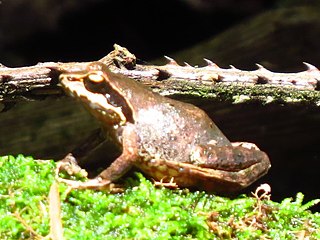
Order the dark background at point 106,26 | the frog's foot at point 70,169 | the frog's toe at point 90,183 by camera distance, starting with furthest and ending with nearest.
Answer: the dark background at point 106,26 → the frog's foot at point 70,169 → the frog's toe at point 90,183

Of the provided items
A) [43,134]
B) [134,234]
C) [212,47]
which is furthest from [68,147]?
[134,234]

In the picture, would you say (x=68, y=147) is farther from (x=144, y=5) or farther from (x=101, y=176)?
(x=101, y=176)

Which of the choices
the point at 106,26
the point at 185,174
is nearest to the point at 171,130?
the point at 185,174

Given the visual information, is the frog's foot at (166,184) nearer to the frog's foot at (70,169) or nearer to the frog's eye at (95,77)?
the frog's foot at (70,169)

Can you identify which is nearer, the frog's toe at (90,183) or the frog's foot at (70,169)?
the frog's toe at (90,183)

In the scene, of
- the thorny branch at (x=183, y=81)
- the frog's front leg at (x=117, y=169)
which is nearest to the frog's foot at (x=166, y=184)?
the frog's front leg at (x=117, y=169)

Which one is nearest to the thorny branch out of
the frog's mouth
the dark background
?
the frog's mouth

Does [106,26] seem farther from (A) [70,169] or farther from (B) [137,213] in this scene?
(B) [137,213]
